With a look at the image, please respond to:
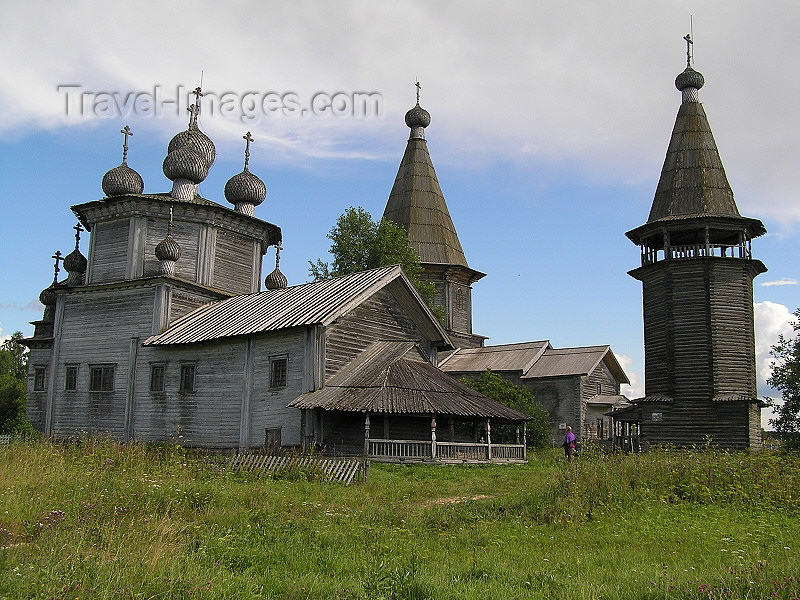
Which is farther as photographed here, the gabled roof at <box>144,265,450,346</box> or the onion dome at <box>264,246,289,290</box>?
the onion dome at <box>264,246,289,290</box>

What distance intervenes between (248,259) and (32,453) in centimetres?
1921

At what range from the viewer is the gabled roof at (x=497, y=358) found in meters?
46.5

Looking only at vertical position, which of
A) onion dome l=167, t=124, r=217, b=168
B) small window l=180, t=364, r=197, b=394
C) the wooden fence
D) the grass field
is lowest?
the grass field

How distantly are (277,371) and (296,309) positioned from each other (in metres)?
2.06

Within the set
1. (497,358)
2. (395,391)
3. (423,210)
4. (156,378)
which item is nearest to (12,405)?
(156,378)

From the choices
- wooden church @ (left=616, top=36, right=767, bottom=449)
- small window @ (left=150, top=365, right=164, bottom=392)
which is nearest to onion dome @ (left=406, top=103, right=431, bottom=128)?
wooden church @ (left=616, top=36, right=767, bottom=449)

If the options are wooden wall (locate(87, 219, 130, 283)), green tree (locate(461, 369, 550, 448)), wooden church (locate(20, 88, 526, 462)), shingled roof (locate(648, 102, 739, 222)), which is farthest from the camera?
green tree (locate(461, 369, 550, 448))

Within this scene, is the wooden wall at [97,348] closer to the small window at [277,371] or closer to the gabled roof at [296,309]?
the gabled roof at [296,309]

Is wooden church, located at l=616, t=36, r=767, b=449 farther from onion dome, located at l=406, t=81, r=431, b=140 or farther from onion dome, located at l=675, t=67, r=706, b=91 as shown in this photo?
onion dome, located at l=406, t=81, r=431, b=140

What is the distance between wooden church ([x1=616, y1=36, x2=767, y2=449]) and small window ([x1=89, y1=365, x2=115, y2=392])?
20896mm

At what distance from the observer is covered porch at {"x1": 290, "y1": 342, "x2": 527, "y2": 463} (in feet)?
74.1

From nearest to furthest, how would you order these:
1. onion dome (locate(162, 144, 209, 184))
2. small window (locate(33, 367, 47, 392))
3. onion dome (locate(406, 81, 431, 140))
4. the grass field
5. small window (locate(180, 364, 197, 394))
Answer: the grass field → small window (locate(180, 364, 197, 394)) → small window (locate(33, 367, 47, 392)) → onion dome (locate(162, 144, 209, 184)) → onion dome (locate(406, 81, 431, 140))

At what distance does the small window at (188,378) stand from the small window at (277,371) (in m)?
3.64

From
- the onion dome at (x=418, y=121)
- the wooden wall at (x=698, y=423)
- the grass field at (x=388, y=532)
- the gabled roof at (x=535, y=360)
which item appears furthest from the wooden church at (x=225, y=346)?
the onion dome at (x=418, y=121)
